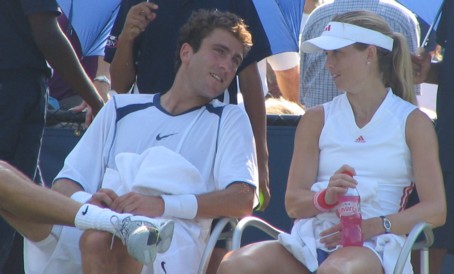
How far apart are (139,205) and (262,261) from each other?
22.1 inches

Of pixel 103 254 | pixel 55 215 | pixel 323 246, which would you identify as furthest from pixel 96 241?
pixel 323 246

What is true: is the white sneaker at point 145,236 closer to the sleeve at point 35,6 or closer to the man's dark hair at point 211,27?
the man's dark hair at point 211,27

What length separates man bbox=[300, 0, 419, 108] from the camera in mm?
5418

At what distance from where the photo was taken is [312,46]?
468cm

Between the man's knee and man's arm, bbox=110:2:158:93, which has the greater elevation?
man's arm, bbox=110:2:158:93

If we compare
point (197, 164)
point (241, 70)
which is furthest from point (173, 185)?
point (241, 70)

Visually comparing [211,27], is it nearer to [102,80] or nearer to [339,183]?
[339,183]

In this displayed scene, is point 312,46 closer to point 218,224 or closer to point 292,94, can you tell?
point 218,224

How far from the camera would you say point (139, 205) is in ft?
14.6

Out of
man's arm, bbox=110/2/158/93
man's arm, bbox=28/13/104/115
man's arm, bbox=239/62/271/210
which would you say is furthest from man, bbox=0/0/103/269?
man's arm, bbox=239/62/271/210

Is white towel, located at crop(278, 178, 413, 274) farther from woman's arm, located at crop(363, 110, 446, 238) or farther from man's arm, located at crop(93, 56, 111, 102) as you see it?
man's arm, located at crop(93, 56, 111, 102)

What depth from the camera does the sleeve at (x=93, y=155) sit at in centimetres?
475

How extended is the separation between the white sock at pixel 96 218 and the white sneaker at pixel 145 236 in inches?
1.3

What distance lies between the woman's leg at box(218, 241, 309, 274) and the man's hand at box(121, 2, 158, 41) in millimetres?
1266
